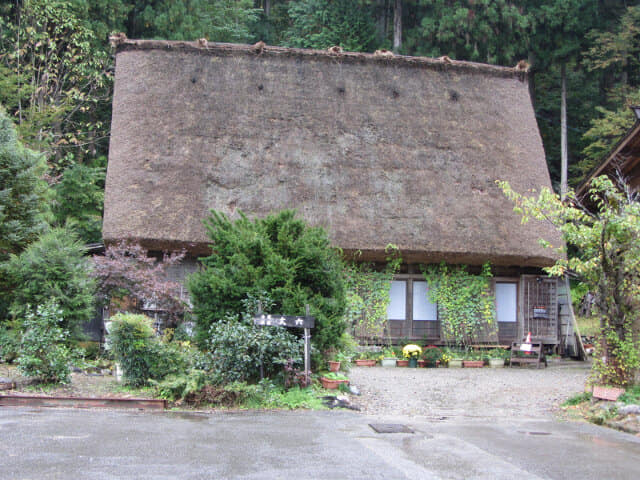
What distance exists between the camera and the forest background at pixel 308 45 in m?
21.8

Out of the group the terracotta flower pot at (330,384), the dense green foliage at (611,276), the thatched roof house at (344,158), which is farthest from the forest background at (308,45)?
the dense green foliage at (611,276)

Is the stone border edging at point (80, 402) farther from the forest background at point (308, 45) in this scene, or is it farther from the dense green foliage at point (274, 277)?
the forest background at point (308, 45)

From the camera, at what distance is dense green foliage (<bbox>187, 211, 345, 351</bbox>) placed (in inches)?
400

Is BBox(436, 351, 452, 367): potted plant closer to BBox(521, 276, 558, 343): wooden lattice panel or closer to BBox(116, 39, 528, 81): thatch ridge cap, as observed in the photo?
BBox(521, 276, 558, 343): wooden lattice panel

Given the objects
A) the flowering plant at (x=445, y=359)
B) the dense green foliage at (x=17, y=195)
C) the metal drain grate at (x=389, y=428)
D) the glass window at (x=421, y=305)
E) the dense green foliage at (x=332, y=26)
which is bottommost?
the metal drain grate at (x=389, y=428)

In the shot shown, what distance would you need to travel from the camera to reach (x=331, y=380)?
10.4 meters

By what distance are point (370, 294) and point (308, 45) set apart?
15509 millimetres

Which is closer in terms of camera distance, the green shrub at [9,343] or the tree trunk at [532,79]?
the green shrub at [9,343]

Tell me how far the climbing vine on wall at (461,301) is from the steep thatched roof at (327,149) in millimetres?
742

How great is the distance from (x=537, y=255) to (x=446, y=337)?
119 inches

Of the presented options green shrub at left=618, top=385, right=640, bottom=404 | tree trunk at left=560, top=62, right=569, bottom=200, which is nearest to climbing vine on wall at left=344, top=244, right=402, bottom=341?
green shrub at left=618, top=385, right=640, bottom=404

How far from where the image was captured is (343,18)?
96.4 ft

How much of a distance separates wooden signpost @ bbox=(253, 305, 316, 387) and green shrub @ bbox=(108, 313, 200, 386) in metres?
1.21

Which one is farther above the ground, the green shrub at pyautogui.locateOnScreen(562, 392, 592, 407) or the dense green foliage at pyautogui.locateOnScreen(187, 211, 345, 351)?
the dense green foliage at pyautogui.locateOnScreen(187, 211, 345, 351)
